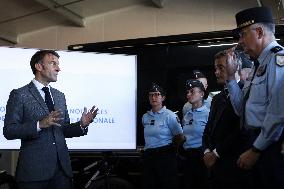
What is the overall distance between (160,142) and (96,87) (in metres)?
0.88

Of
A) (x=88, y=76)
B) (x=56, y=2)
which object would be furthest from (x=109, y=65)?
(x=56, y=2)

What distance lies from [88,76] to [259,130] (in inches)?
80.4

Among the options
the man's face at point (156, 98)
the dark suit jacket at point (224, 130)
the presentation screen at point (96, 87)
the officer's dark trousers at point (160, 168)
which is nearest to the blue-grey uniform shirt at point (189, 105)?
the man's face at point (156, 98)

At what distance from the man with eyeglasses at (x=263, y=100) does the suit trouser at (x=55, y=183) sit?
1091 millimetres

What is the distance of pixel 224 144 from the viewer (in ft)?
7.34

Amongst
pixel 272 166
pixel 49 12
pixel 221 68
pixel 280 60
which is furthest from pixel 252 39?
pixel 49 12

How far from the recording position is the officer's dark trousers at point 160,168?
12.5 feet

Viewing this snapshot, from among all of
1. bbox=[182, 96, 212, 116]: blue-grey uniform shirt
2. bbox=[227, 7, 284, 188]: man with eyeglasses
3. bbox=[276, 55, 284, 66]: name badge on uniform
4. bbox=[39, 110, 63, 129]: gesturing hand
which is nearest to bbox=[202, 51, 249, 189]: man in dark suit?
bbox=[227, 7, 284, 188]: man with eyeglasses

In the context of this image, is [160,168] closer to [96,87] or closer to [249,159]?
[96,87]

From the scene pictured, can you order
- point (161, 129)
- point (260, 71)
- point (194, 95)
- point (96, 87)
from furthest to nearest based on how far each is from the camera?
point (161, 129)
point (194, 95)
point (96, 87)
point (260, 71)

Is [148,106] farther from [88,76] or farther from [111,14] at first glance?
[111,14]

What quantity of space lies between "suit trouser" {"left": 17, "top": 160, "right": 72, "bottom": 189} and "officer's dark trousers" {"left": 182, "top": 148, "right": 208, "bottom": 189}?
1.49m

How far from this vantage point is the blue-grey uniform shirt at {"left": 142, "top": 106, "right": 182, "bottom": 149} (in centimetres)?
393

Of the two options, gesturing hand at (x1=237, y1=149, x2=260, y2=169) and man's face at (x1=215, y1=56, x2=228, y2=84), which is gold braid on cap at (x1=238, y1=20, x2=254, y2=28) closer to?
man's face at (x1=215, y1=56, x2=228, y2=84)
